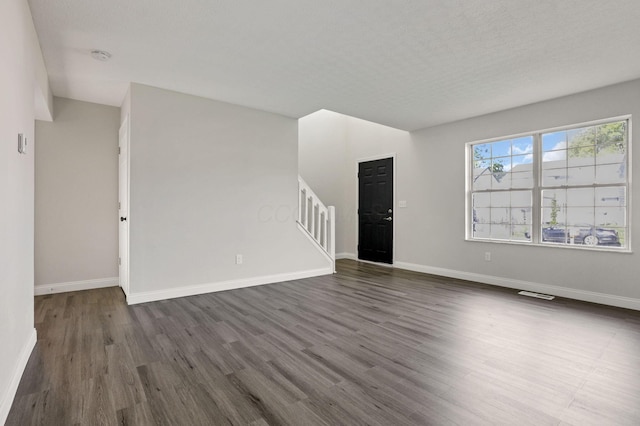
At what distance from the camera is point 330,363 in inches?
88.0

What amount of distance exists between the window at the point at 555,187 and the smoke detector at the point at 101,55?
4957 mm

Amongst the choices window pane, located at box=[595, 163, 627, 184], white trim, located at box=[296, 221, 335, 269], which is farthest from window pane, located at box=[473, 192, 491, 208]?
white trim, located at box=[296, 221, 335, 269]

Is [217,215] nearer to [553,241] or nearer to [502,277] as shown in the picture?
[502,277]

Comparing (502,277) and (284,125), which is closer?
(502,277)

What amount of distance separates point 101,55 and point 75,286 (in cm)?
307

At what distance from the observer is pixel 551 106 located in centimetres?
416

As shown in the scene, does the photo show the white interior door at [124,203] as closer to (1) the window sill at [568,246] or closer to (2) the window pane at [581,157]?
(1) the window sill at [568,246]

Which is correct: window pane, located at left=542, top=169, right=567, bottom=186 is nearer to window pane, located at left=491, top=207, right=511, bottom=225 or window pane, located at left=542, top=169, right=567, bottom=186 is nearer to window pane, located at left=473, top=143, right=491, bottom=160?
window pane, located at left=491, top=207, right=511, bottom=225

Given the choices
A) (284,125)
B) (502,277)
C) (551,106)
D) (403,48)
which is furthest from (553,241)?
(284,125)

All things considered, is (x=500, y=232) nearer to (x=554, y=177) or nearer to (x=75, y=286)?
(x=554, y=177)

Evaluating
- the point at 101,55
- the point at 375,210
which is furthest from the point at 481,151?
the point at 101,55

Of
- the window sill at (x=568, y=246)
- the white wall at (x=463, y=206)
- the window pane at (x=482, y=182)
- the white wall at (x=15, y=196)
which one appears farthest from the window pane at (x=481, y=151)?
the white wall at (x=15, y=196)

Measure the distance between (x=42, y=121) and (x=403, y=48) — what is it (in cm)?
457

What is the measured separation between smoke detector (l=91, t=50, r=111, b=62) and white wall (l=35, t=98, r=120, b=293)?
5.48ft
